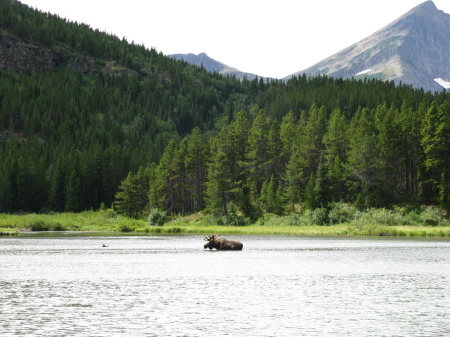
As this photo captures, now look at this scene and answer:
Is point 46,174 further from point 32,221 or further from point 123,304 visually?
point 123,304

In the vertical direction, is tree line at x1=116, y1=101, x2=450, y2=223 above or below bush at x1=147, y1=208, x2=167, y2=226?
above

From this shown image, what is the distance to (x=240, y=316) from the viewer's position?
2273 cm

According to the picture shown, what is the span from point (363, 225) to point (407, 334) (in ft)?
229

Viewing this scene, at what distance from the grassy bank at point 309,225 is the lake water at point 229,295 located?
1363 inches

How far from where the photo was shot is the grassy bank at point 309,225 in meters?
84.8

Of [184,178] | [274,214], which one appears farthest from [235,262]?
[184,178]

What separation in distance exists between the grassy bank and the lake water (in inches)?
1363

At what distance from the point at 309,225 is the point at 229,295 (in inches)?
2748

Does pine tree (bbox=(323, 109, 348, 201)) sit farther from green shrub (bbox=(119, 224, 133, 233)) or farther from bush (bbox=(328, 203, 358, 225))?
green shrub (bbox=(119, 224, 133, 233))

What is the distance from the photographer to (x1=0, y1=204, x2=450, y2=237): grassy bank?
278 ft

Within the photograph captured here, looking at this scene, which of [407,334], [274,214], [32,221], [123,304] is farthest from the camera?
[274,214]

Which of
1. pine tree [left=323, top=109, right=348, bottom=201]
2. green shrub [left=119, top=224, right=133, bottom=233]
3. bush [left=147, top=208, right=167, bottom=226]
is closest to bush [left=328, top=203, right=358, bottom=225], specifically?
pine tree [left=323, top=109, right=348, bottom=201]

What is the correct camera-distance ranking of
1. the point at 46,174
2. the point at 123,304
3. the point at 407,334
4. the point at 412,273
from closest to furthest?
the point at 407,334
the point at 123,304
the point at 412,273
the point at 46,174

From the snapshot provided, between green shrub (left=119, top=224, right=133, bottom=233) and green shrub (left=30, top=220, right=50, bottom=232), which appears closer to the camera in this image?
green shrub (left=30, top=220, right=50, bottom=232)
